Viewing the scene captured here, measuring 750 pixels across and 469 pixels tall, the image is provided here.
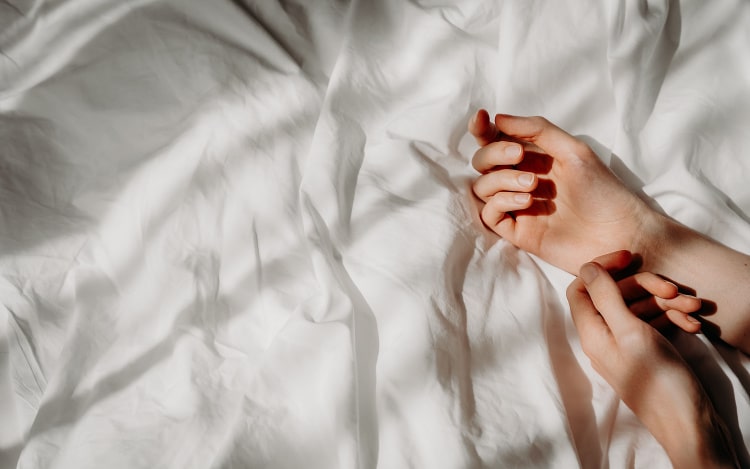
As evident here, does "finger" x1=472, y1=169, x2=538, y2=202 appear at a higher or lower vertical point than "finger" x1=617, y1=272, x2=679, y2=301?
higher

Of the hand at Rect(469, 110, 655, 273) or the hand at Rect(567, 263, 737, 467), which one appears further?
the hand at Rect(469, 110, 655, 273)

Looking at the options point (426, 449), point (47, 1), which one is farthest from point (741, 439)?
point (47, 1)

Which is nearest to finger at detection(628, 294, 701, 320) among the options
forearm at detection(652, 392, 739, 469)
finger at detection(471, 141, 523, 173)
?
forearm at detection(652, 392, 739, 469)

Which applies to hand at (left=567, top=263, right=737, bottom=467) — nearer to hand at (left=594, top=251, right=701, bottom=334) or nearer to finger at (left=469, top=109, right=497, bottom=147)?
hand at (left=594, top=251, right=701, bottom=334)

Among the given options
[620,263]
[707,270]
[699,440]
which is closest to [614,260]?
[620,263]

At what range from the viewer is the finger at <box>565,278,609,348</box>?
31.2 inches

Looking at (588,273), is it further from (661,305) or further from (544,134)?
(544,134)

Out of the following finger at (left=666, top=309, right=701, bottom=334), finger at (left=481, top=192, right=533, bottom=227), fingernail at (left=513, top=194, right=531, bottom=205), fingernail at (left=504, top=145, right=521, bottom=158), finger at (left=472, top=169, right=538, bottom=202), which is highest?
fingernail at (left=504, top=145, right=521, bottom=158)

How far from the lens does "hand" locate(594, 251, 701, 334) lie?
80cm

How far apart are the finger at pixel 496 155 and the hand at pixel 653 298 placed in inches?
6.5

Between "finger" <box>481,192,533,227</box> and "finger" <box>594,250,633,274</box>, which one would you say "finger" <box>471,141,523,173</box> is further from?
"finger" <box>594,250,633,274</box>

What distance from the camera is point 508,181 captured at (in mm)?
867

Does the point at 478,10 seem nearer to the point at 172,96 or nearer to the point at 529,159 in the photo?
the point at 529,159

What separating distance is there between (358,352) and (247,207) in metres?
0.24
